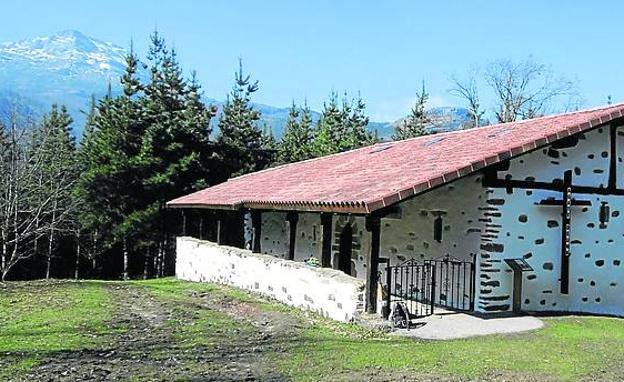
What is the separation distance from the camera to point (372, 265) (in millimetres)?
9211

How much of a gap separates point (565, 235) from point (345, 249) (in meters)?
5.55

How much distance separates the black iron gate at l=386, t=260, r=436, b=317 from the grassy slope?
112 cm

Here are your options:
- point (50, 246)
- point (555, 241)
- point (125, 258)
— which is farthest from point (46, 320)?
point (50, 246)

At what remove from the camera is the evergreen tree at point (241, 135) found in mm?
29406

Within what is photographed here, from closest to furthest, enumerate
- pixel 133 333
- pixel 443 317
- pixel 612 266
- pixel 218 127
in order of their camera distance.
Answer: pixel 133 333 < pixel 443 317 < pixel 612 266 < pixel 218 127

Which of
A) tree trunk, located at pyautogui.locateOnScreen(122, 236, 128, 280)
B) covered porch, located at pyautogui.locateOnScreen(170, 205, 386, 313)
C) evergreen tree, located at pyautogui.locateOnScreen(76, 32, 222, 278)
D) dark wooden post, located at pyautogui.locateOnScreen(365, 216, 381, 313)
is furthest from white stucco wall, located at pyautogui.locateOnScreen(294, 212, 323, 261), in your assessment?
tree trunk, located at pyautogui.locateOnScreen(122, 236, 128, 280)

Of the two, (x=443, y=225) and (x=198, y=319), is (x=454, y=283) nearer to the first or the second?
(x=443, y=225)

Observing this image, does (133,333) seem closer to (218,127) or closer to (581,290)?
(581,290)

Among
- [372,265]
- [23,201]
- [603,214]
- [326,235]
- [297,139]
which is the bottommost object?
[372,265]

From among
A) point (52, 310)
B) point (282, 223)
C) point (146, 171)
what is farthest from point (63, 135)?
point (52, 310)

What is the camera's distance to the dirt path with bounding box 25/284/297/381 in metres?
6.45

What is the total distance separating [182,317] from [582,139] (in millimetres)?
7683

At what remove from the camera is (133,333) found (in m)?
9.01

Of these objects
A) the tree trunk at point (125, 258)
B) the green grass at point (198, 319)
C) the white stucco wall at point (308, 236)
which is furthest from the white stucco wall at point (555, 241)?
the tree trunk at point (125, 258)
